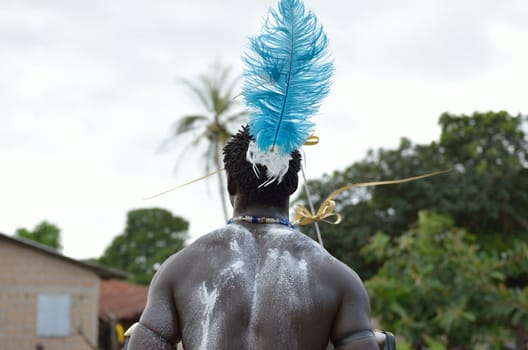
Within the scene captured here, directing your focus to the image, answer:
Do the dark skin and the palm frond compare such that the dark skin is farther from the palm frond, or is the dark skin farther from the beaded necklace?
the palm frond

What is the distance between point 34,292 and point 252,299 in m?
18.4

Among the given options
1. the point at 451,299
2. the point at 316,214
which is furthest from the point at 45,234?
the point at 316,214

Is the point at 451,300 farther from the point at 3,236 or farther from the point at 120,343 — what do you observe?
the point at 3,236

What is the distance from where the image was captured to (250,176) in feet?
Answer: 8.96

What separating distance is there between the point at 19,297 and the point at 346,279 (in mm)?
18373

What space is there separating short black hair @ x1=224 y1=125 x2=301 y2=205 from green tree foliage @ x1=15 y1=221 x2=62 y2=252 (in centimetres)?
3550

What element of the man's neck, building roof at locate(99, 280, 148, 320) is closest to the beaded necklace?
the man's neck

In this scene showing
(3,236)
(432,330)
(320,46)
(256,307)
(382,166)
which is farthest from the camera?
(382,166)

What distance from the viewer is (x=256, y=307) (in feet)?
8.11

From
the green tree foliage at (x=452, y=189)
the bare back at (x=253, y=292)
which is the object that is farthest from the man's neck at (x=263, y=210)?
the green tree foliage at (x=452, y=189)

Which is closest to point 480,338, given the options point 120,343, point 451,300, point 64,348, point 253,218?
point 451,300

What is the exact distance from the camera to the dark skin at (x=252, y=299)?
8.02ft

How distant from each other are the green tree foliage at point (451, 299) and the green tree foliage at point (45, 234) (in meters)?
25.4

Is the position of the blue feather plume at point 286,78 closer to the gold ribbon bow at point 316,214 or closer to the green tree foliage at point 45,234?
the gold ribbon bow at point 316,214
